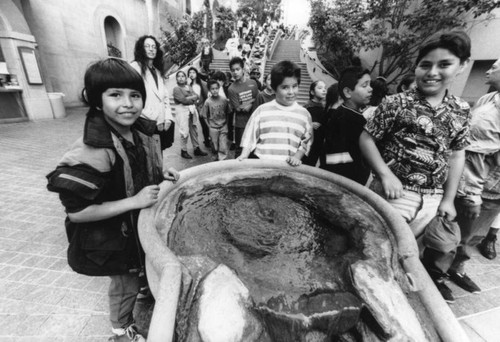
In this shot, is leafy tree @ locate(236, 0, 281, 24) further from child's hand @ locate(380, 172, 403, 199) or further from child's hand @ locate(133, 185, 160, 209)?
child's hand @ locate(133, 185, 160, 209)

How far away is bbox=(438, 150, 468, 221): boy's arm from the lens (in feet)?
5.43

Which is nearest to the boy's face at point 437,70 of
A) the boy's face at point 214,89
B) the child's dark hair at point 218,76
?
the boy's face at point 214,89

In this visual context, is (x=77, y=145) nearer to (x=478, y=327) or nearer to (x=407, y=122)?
(x=407, y=122)

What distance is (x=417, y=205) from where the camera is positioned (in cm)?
169

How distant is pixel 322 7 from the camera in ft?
36.9

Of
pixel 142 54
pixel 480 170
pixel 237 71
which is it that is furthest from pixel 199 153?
pixel 480 170

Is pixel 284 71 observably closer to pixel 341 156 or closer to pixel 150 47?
pixel 341 156

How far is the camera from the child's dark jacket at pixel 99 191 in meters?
1.14

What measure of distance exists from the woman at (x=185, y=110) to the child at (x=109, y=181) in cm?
386

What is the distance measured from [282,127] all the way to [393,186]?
115 centimetres

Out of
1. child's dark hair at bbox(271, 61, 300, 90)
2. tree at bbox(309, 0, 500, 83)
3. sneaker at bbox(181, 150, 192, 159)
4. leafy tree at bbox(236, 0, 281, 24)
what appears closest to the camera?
child's dark hair at bbox(271, 61, 300, 90)

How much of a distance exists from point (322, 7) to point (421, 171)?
12.7m

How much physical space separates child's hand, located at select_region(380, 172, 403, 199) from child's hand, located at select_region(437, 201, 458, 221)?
36 cm

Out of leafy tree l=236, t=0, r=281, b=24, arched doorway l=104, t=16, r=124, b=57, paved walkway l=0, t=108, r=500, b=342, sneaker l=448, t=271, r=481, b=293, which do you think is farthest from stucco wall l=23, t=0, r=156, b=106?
leafy tree l=236, t=0, r=281, b=24
